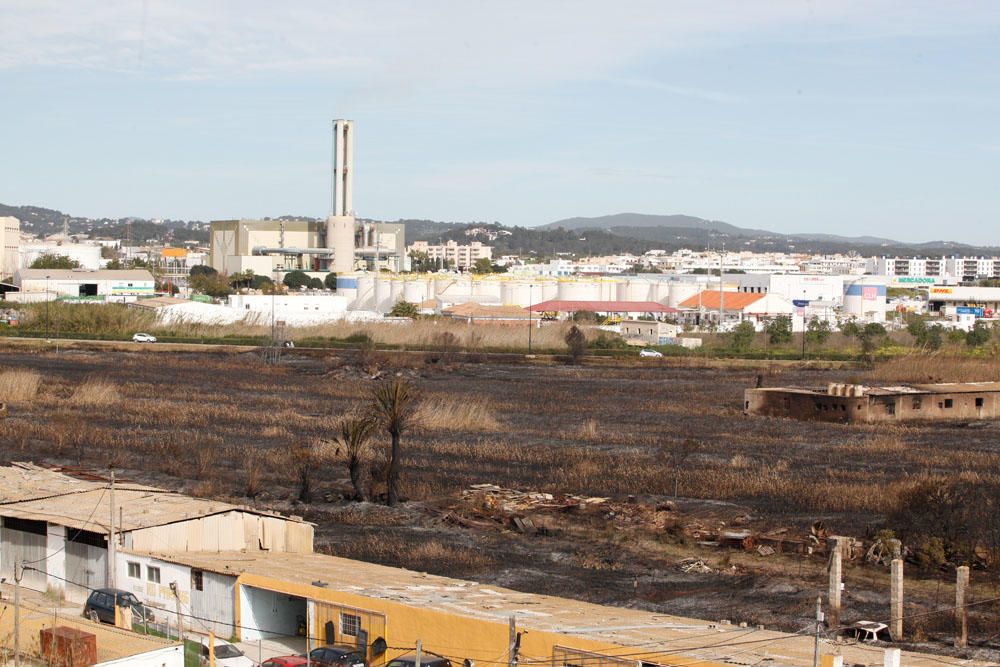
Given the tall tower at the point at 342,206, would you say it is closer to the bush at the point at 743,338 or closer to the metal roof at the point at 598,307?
the metal roof at the point at 598,307

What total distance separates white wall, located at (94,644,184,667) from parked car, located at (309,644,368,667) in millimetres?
1518

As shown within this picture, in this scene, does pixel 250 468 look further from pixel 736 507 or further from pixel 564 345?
pixel 564 345

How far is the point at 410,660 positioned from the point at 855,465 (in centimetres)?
2097

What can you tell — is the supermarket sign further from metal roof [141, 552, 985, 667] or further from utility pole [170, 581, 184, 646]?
utility pole [170, 581, 184, 646]

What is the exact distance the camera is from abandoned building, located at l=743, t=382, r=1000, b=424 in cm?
4466

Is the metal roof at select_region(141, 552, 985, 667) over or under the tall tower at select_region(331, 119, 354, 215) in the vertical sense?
under

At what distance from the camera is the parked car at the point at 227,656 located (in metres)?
15.6

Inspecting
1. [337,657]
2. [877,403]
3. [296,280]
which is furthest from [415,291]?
[337,657]

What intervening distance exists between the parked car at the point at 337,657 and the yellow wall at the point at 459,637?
323 mm

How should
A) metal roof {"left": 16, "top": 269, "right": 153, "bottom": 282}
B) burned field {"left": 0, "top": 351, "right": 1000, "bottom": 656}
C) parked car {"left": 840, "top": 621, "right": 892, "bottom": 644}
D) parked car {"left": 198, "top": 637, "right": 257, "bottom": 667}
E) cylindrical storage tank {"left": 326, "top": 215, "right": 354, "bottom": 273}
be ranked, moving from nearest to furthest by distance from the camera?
parked car {"left": 198, "top": 637, "right": 257, "bottom": 667}
parked car {"left": 840, "top": 621, "right": 892, "bottom": 644}
burned field {"left": 0, "top": 351, "right": 1000, "bottom": 656}
metal roof {"left": 16, "top": 269, "right": 153, "bottom": 282}
cylindrical storage tank {"left": 326, "top": 215, "right": 354, "bottom": 273}

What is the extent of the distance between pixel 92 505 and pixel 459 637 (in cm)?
878

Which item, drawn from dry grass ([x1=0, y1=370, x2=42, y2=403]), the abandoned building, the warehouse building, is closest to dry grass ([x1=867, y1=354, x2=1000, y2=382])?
the abandoned building

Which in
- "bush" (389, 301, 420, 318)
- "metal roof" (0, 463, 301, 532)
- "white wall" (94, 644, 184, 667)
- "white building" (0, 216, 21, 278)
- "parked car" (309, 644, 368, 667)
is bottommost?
"parked car" (309, 644, 368, 667)

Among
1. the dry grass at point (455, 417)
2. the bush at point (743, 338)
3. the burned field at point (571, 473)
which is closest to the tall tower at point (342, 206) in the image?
the bush at point (743, 338)
